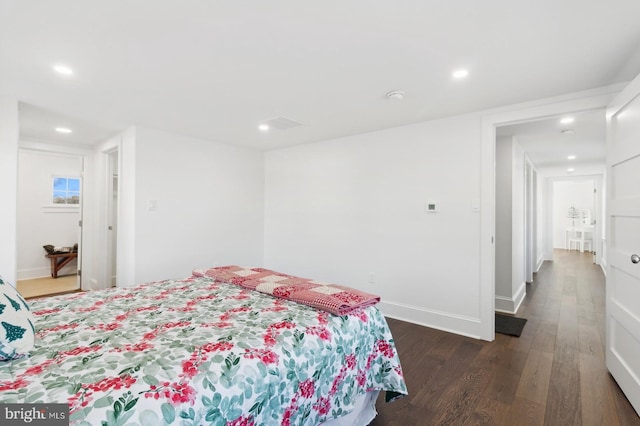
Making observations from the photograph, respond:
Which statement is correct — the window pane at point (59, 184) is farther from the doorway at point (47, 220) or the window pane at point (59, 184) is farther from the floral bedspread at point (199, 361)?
the floral bedspread at point (199, 361)

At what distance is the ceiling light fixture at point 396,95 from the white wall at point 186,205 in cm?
267

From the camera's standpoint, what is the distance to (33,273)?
536cm

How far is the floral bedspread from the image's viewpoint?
984mm

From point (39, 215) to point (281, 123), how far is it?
5.05m

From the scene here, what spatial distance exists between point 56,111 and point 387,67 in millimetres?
3241

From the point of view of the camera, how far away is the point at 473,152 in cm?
310

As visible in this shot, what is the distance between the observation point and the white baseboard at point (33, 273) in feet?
17.1

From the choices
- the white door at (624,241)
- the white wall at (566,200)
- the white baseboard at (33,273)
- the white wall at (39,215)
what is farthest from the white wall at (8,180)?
the white wall at (566,200)

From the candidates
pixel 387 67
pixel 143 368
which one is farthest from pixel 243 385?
pixel 387 67

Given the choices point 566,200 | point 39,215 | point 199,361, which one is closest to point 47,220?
point 39,215

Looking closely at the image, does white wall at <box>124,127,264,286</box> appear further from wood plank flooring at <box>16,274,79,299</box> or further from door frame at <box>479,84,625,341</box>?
door frame at <box>479,84,625,341</box>

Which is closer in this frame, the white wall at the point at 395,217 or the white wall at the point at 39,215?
the white wall at the point at 395,217

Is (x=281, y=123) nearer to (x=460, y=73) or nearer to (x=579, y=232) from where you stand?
(x=460, y=73)

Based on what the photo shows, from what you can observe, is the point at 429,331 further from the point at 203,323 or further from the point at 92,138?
the point at 92,138
